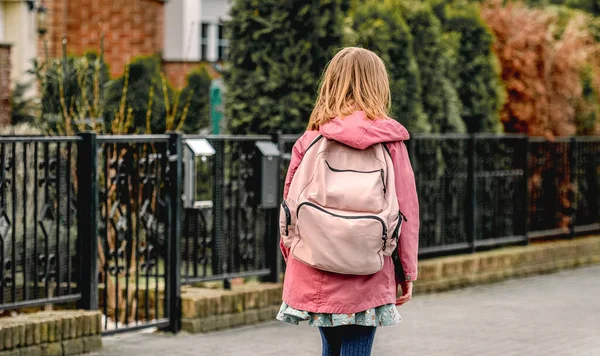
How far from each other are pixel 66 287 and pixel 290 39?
4.33 meters

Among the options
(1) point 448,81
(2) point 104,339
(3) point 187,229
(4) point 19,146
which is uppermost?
(1) point 448,81

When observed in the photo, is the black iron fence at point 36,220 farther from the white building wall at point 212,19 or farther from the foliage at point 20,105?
the white building wall at point 212,19

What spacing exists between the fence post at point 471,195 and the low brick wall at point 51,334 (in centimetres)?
552

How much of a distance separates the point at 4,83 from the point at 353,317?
36.1 ft

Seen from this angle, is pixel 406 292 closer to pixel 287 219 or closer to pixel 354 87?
pixel 287 219

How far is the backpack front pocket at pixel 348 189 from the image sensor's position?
5.58 meters

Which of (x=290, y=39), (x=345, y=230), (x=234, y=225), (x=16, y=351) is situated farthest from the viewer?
(x=290, y=39)

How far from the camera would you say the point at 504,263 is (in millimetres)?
13492

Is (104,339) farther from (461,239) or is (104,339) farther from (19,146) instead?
(461,239)

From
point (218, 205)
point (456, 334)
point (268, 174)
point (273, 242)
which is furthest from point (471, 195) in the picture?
point (218, 205)

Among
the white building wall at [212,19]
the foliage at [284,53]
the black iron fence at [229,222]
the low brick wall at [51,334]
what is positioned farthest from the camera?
the white building wall at [212,19]

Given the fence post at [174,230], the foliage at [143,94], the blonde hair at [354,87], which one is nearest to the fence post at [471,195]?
the foliage at [143,94]

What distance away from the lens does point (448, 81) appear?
14594mm

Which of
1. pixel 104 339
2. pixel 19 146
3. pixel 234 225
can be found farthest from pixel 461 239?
pixel 19 146
